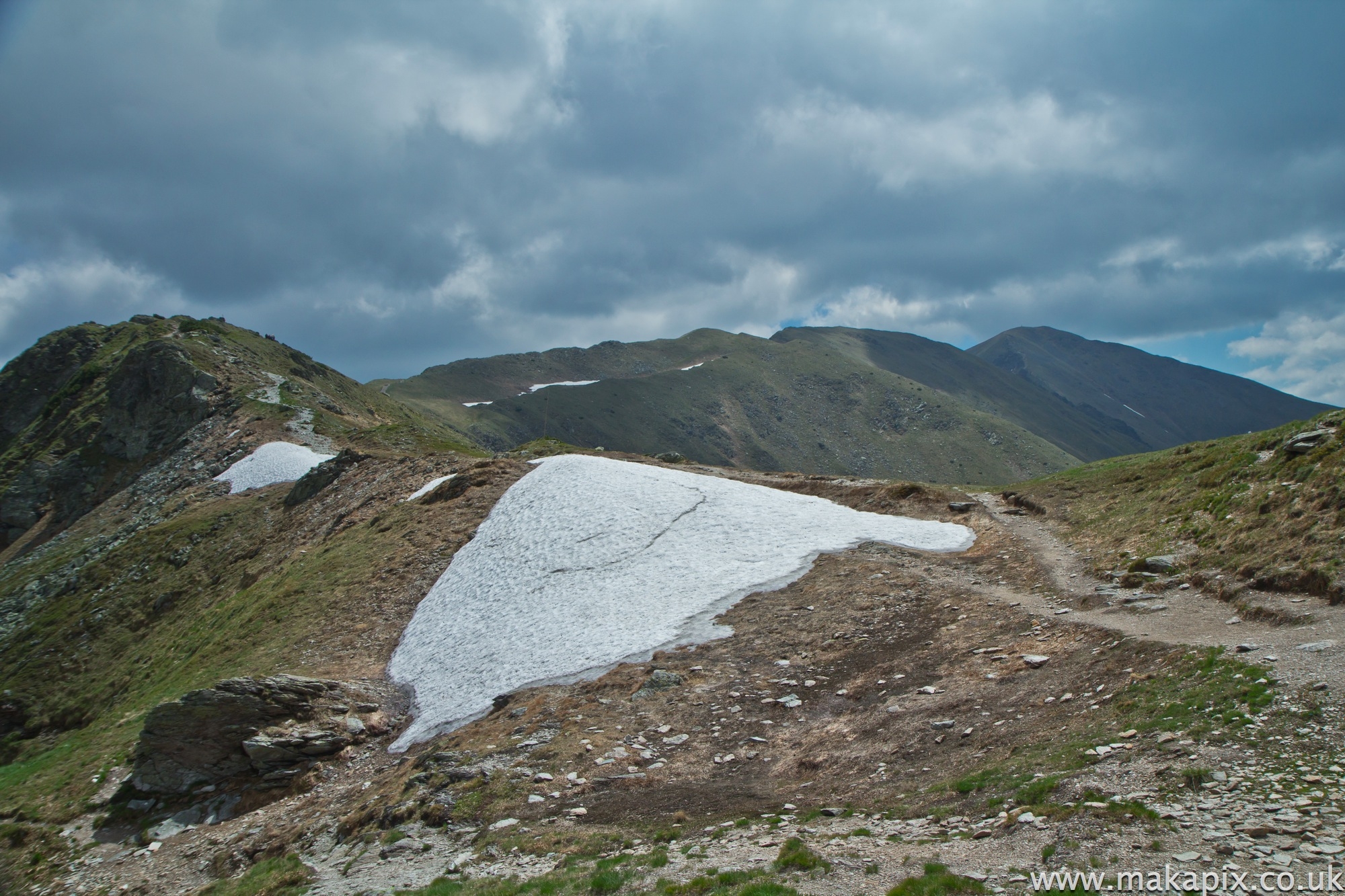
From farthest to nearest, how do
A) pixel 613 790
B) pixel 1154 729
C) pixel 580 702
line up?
1. pixel 580 702
2. pixel 613 790
3. pixel 1154 729

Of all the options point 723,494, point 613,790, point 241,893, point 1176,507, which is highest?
point 723,494

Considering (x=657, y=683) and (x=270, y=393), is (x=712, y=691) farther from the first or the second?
(x=270, y=393)

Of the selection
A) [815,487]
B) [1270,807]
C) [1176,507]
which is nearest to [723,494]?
[815,487]

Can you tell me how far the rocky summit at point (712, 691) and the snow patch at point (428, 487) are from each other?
Result: 0.47 meters

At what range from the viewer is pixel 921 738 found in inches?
561

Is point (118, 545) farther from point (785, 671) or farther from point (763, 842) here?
point (763, 842)

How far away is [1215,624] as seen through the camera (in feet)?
48.8

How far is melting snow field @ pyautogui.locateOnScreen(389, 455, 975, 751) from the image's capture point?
76.2 ft

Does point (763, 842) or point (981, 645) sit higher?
point (981, 645)

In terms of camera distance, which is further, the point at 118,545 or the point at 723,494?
the point at 118,545

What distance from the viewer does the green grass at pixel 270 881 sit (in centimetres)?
1348

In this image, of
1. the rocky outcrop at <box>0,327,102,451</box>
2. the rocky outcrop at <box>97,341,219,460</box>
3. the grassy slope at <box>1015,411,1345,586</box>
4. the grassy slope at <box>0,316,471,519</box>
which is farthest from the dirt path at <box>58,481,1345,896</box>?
the rocky outcrop at <box>0,327,102,451</box>

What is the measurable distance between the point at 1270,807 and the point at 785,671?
39.7ft

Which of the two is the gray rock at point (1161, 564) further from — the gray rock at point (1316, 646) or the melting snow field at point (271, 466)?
the melting snow field at point (271, 466)
